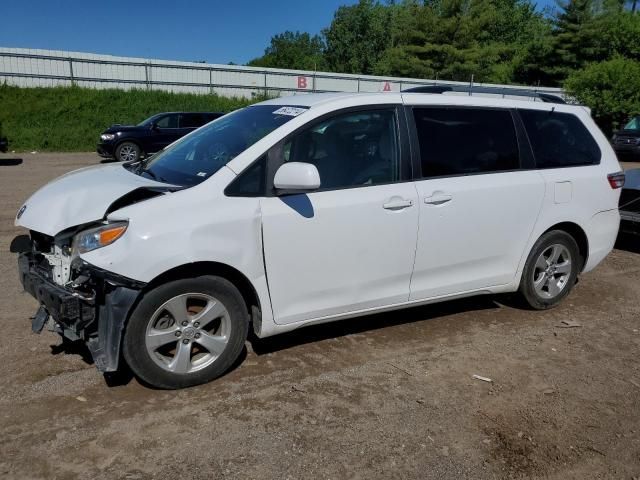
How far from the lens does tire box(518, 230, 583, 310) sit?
194 inches

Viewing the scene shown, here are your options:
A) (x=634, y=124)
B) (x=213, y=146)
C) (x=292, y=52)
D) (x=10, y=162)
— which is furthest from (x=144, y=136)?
(x=292, y=52)

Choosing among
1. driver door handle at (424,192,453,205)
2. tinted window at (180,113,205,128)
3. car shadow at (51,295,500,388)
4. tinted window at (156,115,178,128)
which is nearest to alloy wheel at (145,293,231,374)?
car shadow at (51,295,500,388)

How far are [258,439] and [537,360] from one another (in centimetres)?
223

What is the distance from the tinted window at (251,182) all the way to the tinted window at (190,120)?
14.9 m

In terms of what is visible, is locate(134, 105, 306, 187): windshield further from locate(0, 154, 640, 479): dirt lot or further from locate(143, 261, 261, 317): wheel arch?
locate(0, 154, 640, 479): dirt lot

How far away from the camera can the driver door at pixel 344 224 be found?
12.0 feet

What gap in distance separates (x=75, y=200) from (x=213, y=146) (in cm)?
103

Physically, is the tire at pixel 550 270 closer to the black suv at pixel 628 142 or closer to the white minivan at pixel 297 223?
the white minivan at pixel 297 223

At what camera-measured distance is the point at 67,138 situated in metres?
23.6

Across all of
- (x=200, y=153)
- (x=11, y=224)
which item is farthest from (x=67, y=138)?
(x=200, y=153)

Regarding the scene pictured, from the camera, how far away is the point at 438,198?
419 cm

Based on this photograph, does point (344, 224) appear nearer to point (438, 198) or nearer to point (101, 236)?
point (438, 198)

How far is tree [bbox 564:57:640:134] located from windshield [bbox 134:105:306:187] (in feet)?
74.9

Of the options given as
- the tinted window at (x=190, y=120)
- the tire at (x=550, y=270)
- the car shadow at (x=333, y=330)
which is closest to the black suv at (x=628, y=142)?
the tinted window at (x=190, y=120)
